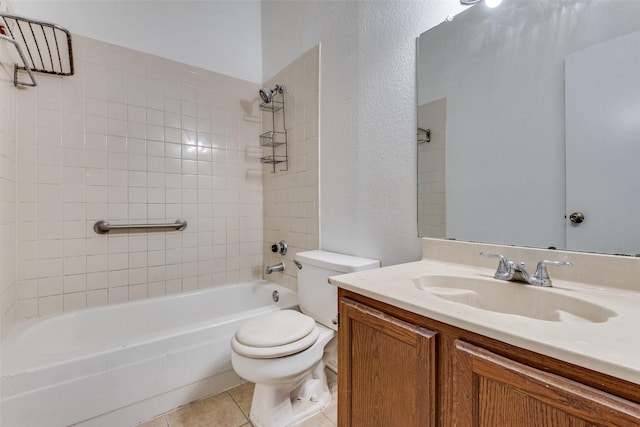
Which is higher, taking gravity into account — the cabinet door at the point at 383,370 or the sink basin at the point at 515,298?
the sink basin at the point at 515,298

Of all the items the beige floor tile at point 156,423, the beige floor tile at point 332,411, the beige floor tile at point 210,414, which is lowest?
the beige floor tile at point 156,423

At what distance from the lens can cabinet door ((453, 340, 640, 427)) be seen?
17.1 inches

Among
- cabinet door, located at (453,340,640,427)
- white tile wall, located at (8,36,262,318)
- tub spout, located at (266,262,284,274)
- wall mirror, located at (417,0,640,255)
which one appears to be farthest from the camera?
tub spout, located at (266,262,284,274)

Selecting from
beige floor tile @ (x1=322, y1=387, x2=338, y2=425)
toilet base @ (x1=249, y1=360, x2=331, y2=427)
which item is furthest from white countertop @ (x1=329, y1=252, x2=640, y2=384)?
beige floor tile @ (x1=322, y1=387, x2=338, y2=425)

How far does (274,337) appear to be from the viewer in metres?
1.21

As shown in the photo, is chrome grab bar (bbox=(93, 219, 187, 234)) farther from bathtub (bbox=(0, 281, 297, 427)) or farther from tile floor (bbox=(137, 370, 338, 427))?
tile floor (bbox=(137, 370, 338, 427))

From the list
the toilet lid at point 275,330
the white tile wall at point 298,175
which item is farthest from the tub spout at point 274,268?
the toilet lid at point 275,330

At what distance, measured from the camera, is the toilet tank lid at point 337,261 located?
137 centimetres

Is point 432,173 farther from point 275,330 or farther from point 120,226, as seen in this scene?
point 120,226

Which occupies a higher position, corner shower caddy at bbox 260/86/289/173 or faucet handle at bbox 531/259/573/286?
corner shower caddy at bbox 260/86/289/173

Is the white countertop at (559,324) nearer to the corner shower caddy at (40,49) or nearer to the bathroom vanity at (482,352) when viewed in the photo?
the bathroom vanity at (482,352)

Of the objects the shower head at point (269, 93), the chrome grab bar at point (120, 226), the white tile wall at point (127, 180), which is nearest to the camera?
the white tile wall at point (127, 180)

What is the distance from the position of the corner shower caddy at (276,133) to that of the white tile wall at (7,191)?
1359 millimetres

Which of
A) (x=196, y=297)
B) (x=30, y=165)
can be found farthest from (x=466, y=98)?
(x=30, y=165)
